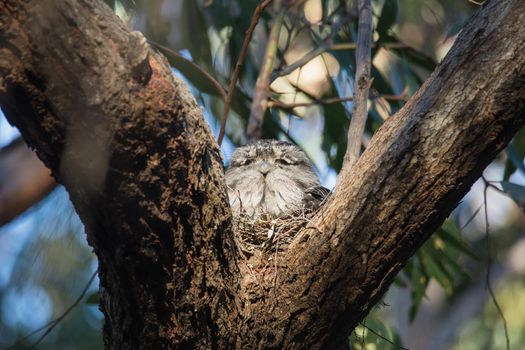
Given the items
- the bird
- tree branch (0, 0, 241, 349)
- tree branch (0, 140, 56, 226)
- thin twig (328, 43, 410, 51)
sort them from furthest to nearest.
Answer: thin twig (328, 43, 410, 51) < tree branch (0, 140, 56, 226) < the bird < tree branch (0, 0, 241, 349)

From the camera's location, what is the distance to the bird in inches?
143

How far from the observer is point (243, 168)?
4.06m

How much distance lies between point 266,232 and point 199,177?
3.43 feet

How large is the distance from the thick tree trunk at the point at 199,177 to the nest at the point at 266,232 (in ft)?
0.47

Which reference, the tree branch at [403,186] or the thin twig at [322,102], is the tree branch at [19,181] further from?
the tree branch at [403,186]

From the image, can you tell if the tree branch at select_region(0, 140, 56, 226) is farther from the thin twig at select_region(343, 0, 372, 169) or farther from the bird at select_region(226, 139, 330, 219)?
the thin twig at select_region(343, 0, 372, 169)

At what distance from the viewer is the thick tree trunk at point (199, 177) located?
178 centimetres

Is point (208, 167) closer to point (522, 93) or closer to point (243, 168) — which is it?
point (522, 93)

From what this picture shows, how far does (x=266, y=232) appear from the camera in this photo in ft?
10.1

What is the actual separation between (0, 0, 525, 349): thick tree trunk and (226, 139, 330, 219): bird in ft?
3.80

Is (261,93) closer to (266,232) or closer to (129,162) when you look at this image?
(266,232)

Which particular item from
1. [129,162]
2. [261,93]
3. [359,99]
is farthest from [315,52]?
[129,162]

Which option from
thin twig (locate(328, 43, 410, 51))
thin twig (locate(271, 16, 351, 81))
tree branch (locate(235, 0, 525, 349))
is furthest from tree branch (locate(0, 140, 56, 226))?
tree branch (locate(235, 0, 525, 349))

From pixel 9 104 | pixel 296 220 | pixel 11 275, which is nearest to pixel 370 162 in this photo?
pixel 296 220
